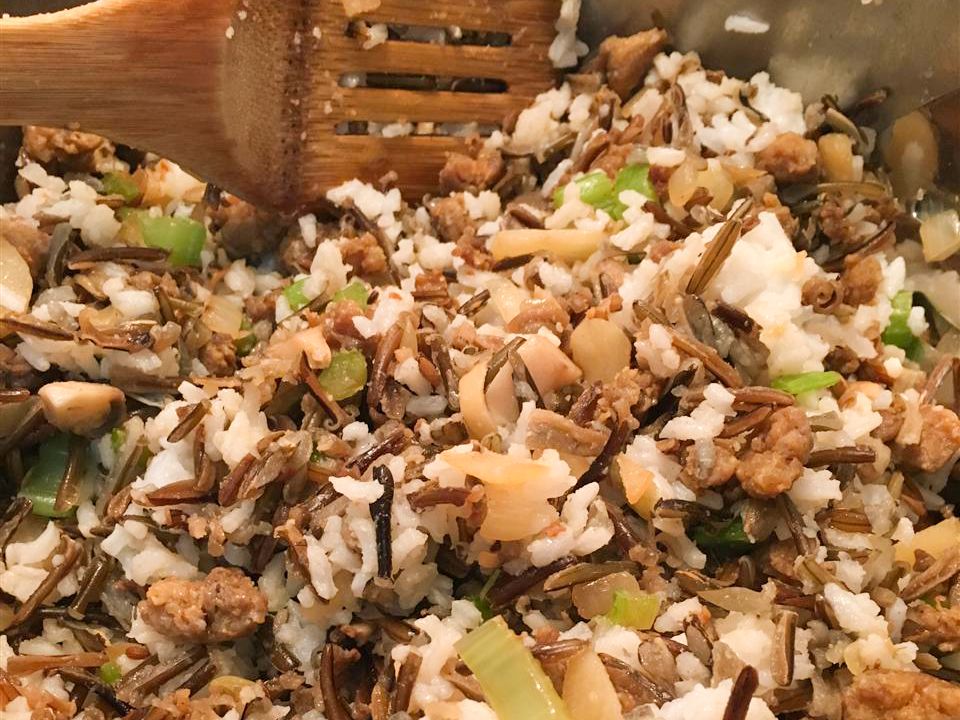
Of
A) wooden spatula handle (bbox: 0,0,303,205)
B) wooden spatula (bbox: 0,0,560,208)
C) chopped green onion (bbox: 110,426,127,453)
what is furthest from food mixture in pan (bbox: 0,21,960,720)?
wooden spatula handle (bbox: 0,0,303,205)

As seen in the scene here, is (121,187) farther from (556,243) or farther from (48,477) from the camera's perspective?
(556,243)

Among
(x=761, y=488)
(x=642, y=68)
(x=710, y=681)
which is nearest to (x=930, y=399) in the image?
(x=761, y=488)

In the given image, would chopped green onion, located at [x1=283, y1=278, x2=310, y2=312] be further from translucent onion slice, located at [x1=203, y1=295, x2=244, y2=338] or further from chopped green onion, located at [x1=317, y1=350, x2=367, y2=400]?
chopped green onion, located at [x1=317, y1=350, x2=367, y2=400]

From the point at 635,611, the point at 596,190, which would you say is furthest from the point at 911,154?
the point at 635,611

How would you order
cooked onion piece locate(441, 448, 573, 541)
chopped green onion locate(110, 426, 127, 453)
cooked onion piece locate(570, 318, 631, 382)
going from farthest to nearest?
chopped green onion locate(110, 426, 127, 453), cooked onion piece locate(570, 318, 631, 382), cooked onion piece locate(441, 448, 573, 541)

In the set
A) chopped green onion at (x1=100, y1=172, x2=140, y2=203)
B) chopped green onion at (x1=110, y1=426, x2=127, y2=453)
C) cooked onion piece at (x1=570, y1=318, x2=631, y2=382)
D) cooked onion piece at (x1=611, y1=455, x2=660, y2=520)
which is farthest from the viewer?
chopped green onion at (x1=100, y1=172, x2=140, y2=203)

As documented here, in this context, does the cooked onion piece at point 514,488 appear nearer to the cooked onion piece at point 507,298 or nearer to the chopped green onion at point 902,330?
the cooked onion piece at point 507,298
